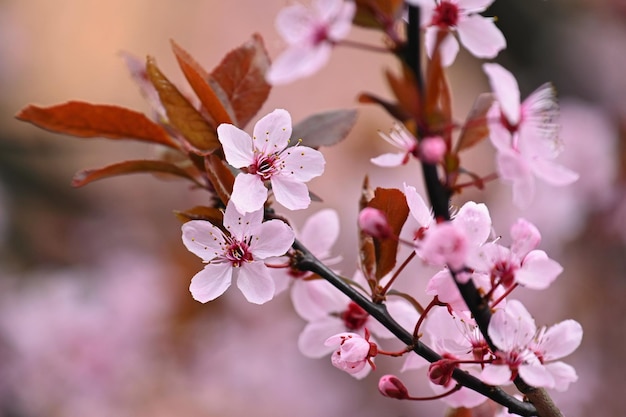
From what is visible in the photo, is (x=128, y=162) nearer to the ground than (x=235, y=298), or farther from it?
farther from it

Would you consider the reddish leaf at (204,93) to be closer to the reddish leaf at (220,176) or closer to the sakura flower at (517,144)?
the reddish leaf at (220,176)

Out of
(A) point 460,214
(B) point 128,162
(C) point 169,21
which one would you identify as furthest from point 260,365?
(C) point 169,21

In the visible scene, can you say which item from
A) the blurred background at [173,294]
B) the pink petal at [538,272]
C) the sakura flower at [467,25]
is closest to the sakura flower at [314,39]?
the sakura flower at [467,25]

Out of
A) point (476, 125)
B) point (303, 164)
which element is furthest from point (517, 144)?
point (303, 164)

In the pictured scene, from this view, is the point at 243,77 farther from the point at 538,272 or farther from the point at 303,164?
the point at 538,272

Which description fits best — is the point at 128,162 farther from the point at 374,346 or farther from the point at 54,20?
the point at 54,20

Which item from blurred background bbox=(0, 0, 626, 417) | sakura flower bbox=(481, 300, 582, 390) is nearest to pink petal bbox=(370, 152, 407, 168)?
sakura flower bbox=(481, 300, 582, 390)

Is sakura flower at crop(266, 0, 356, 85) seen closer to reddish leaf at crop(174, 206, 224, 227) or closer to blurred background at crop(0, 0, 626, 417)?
reddish leaf at crop(174, 206, 224, 227)
